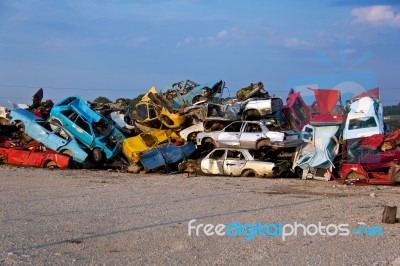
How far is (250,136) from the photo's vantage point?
19.0 m

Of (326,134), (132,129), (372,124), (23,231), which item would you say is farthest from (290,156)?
(23,231)

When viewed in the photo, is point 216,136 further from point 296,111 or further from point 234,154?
point 296,111

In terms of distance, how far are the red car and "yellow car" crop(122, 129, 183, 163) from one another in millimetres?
2425

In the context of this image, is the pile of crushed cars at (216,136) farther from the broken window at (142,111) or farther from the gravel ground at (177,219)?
the gravel ground at (177,219)

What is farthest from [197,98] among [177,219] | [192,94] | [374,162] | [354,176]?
[177,219]

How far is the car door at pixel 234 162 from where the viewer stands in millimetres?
18438

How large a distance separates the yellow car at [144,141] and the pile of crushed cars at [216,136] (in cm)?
4

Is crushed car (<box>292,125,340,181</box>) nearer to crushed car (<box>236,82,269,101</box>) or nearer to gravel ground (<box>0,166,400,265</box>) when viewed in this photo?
gravel ground (<box>0,166,400,265</box>)

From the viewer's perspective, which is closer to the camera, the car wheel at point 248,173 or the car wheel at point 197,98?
the car wheel at point 248,173

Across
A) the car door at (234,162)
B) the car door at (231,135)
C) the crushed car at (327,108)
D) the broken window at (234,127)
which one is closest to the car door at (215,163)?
the car door at (234,162)

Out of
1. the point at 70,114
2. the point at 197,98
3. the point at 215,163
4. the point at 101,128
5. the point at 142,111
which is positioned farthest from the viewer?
the point at 197,98

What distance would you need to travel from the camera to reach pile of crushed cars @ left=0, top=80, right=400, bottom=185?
57.5 feet

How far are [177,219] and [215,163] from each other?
8921mm

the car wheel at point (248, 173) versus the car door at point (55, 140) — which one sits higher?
the car door at point (55, 140)
